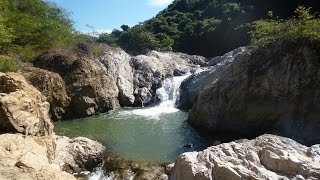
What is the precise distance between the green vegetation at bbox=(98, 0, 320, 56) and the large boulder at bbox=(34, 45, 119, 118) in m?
20.7

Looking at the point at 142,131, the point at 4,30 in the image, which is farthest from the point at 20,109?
the point at 142,131

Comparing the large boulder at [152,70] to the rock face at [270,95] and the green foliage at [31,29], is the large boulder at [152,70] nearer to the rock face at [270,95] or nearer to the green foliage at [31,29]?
the green foliage at [31,29]

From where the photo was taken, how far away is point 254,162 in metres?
8.51

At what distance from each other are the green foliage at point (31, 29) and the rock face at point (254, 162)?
17793mm

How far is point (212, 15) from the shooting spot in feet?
191

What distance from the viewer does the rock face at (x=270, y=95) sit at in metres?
14.7

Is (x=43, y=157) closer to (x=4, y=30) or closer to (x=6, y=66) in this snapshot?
(x=6, y=66)

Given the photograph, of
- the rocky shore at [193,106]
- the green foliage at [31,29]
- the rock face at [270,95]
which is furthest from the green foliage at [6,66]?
the rock face at [270,95]

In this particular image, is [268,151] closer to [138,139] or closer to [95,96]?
[138,139]

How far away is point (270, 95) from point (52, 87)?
12.6 metres

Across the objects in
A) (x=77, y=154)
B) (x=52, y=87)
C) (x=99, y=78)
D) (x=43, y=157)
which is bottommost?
(x=77, y=154)

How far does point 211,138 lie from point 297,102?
4.11 m

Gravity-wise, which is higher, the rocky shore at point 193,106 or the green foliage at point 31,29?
the green foliage at point 31,29

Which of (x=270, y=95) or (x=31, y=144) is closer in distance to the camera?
(x=31, y=144)
